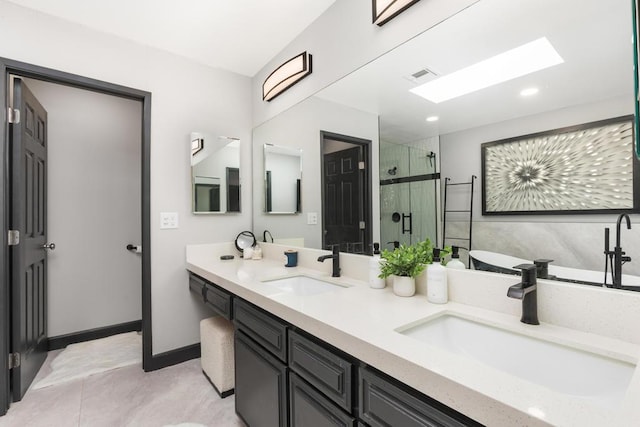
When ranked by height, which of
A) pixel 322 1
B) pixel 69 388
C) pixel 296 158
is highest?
pixel 322 1

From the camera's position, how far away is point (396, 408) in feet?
2.40

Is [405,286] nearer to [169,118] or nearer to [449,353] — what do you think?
[449,353]

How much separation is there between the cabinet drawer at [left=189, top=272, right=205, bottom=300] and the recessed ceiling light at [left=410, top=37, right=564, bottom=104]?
74.9 inches

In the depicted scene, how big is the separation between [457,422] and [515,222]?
74 cm

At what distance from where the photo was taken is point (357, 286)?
1469 millimetres

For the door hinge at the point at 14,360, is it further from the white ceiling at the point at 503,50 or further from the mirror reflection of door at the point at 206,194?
the white ceiling at the point at 503,50

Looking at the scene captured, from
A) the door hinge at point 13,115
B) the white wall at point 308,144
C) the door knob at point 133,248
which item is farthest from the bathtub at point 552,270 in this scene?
the door knob at point 133,248

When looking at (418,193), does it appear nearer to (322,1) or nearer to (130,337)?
(322,1)

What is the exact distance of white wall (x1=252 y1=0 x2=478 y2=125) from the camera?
4.21 feet

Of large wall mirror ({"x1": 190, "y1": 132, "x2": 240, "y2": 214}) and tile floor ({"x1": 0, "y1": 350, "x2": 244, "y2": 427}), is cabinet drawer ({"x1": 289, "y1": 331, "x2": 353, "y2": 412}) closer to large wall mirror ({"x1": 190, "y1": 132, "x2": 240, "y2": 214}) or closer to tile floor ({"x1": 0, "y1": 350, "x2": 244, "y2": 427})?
tile floor ({"x1": 0, "y1": 350, "x2": 244, "y2": 427})

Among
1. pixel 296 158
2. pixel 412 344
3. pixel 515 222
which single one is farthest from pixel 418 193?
pixel 296 158

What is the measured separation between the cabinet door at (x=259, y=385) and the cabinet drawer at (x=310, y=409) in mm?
60

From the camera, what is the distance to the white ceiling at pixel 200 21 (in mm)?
1797

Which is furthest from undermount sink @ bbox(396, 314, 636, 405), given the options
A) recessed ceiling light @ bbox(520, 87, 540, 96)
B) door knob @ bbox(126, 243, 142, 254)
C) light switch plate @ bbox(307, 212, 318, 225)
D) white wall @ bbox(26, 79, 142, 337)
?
white wall @ bbox(26, 79, 142, 337)
